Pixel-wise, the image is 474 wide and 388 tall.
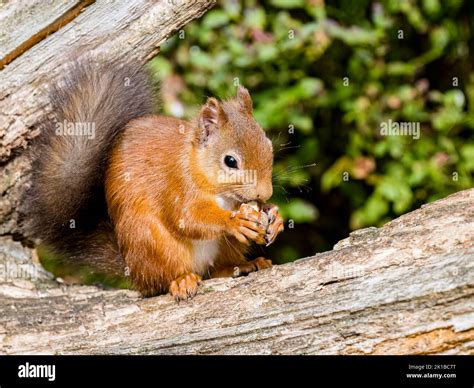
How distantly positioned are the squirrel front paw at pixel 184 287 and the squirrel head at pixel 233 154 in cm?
24

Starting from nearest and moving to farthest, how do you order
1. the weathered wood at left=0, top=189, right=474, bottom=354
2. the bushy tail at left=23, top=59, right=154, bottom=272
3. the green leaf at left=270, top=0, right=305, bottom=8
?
the weathered wood at left=0, top=189, right=474, bottom=354, the bushy tail at left=23, top=59, right=154, bottom=272, the green leaf at left=270, top=0, right=305, bottom=8

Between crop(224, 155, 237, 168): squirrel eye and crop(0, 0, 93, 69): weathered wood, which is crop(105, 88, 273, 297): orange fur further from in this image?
crop(0, 0, 93, 69): weathered wood

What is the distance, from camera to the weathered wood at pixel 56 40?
2377 millimetres

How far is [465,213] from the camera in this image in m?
1.96

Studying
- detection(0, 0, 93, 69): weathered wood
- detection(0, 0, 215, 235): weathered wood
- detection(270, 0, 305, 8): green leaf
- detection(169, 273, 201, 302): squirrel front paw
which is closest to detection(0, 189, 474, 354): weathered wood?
detection(169, 273, 201, 302): squirrel front paw

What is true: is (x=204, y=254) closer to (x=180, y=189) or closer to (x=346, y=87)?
(x=180, y=189)

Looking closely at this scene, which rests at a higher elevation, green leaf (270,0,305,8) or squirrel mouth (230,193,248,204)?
green leaf (270,0,305,8)

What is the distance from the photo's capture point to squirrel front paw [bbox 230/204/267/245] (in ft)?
6.77

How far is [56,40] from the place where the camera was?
2.38 metres

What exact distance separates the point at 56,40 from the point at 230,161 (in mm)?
708

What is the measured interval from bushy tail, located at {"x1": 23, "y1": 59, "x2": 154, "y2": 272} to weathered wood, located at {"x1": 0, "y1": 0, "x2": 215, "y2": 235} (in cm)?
7

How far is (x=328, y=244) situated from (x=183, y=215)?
1.51m
